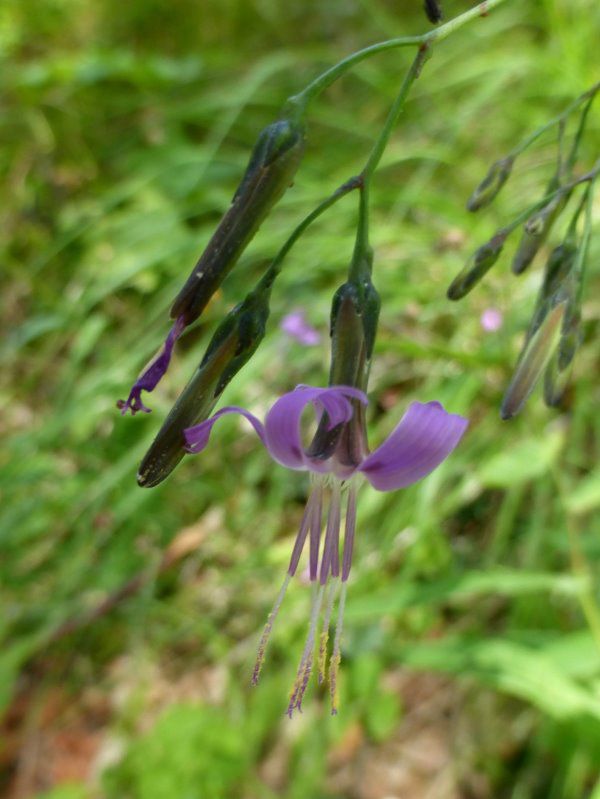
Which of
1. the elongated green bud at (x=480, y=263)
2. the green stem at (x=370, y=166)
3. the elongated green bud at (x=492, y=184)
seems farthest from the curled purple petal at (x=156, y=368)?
the elongated green bud at (x=492, y=184)

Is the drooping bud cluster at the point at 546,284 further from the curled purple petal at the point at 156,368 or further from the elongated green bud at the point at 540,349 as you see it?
the curled purple petal at the point at 156,368

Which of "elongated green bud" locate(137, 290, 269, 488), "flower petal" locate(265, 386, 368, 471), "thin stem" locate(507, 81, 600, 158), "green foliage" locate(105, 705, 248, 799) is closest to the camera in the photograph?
"flower petal" locate(265, 386, 368, 471)

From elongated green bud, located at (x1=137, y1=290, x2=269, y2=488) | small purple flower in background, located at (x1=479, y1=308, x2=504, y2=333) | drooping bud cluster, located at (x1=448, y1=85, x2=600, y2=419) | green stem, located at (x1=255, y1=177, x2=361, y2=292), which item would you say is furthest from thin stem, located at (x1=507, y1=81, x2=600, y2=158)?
small purple flower in background, located at (x1=479, y1=308, x2=504, y2=333)

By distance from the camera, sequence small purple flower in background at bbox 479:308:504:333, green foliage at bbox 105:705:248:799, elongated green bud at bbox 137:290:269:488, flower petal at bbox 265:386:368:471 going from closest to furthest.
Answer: flower petal at bbox 265:386:368:471
elongated green bud at bbox 137:290:269:488
small purple flower in background at bbox 479:308:504:333
green foliage at bbox 105:705:248:799

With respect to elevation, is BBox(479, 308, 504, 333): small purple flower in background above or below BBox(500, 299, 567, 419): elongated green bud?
below

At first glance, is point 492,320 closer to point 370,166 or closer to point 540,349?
point 540,349

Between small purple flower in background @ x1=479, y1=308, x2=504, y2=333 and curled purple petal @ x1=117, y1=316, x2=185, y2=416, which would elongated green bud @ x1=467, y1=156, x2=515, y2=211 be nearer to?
curled purple petal @ x1=117, y1=316, x2=185, y2=416

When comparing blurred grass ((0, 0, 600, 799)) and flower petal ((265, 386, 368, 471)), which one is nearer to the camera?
flower petal ((265, 386, 368, 471))
